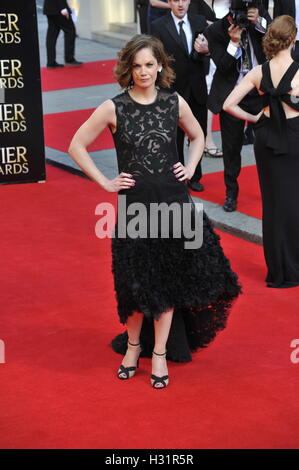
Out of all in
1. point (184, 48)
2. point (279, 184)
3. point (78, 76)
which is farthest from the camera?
point (78, 76)

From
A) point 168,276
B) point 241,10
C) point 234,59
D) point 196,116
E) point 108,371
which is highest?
point 241,10

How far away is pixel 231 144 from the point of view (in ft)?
Result: 27.7

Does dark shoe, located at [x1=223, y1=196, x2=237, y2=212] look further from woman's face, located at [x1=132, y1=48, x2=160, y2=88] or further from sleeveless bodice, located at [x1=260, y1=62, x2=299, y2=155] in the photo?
woman's face, located at [x1=132, y1=48, x2=160, y2=88]

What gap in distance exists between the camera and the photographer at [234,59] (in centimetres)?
803

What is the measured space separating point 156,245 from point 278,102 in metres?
2.10

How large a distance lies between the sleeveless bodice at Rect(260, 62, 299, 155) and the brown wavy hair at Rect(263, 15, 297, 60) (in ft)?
0.50

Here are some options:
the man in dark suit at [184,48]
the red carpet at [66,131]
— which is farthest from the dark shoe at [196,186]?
the red carpet at [66,131]

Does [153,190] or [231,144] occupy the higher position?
[153,190]

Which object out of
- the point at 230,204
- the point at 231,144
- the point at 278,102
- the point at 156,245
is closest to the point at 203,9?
the point at 231,144

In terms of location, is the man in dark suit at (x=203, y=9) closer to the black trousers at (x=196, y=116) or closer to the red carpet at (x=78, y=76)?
the black trousers at (x=196, y=116)

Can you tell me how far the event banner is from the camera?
9453 mm

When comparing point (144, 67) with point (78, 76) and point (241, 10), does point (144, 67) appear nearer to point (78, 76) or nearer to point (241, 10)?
point (241, 10)

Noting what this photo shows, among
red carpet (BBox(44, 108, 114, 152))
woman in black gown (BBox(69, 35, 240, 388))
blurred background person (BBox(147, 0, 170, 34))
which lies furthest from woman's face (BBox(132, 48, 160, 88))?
blurred background person (BBox(147, 0, 170, 34))

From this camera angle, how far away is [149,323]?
567 cm
